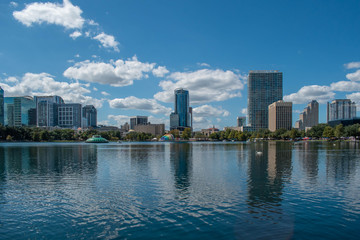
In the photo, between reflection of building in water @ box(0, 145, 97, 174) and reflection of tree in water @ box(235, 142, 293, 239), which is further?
reflection of building in water @ box(0, 145, 97, 174)

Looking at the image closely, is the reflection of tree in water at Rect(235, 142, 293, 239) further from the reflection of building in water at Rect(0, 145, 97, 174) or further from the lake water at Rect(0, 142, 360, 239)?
the reflection of building in water at Rect(0, 145, 97, 174)

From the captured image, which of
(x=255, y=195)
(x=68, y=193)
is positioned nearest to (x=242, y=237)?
(x=255, y=195)

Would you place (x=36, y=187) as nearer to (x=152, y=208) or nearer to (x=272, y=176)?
(x=152, y=208)

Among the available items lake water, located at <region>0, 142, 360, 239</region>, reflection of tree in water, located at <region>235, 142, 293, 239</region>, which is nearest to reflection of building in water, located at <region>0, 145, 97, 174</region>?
lake water, located at <region>0, 142, 360, 239</region>

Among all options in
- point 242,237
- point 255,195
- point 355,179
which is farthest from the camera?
point 355,179

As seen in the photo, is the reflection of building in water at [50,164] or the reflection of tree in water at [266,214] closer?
the reflection of tree in water at [266,214]

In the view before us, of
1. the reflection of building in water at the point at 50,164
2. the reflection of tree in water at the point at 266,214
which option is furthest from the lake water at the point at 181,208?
the reflection of building in water at the point at 50,164

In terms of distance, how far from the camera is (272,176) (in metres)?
39.9

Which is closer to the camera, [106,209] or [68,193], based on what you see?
[106,209]

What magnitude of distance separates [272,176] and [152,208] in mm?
23652

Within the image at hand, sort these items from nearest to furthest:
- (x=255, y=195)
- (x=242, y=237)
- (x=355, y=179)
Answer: (x=242, y=237)
(x=255, y=195)
(x=355, y=179)

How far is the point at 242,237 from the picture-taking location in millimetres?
17297

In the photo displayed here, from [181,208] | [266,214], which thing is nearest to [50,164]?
[181,208]

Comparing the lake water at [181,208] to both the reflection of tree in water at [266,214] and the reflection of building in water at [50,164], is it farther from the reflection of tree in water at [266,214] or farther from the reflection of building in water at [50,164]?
the reflection of building in water at [50,164]
